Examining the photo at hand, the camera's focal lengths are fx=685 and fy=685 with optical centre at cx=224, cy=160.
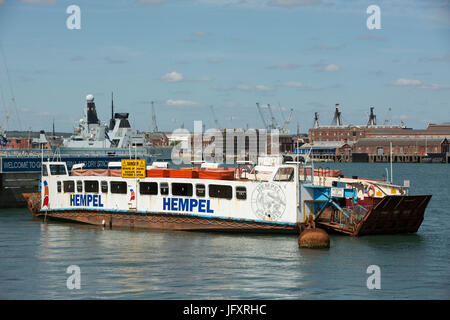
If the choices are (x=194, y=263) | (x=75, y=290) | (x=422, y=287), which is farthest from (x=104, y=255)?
(x=422, y=287)

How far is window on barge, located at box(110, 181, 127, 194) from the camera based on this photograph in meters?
51.2

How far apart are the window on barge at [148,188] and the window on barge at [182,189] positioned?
156cm

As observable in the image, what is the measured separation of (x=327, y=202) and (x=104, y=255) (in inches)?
→ 581

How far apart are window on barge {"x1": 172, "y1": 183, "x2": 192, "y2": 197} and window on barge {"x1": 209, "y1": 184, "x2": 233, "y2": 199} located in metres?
1.81

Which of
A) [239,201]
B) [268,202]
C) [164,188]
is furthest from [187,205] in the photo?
[268,202]

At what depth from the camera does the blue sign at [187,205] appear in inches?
1876

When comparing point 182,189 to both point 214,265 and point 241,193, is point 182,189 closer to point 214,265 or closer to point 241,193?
point 241,193

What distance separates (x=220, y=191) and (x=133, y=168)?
741cm

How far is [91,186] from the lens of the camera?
174 feet

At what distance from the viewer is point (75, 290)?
3084 centimetres

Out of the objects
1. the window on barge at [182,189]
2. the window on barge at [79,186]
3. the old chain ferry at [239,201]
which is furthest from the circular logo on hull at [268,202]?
the window on barge at [79,186]

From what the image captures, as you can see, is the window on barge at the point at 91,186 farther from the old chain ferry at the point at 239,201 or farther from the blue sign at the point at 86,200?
the blue sign at the point at 86,200

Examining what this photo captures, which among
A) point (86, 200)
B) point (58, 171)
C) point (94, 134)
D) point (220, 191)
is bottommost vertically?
point (86, 200)

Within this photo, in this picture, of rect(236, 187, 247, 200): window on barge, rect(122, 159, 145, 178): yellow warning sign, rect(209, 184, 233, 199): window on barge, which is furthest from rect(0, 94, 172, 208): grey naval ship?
rect(236, 187, 247, 200): window on barge
